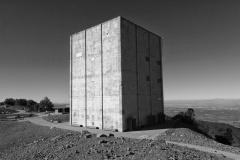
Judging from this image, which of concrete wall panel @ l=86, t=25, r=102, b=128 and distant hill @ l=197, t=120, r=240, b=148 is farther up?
concrete wall panel @ l=86, t=25, r=102, b=128

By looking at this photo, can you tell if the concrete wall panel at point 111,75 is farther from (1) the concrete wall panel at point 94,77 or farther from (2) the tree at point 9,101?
(2) the tree at point 9,101

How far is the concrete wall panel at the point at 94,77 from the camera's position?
24.6 metres

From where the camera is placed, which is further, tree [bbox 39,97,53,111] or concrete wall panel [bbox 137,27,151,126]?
tree [bbox 39,97,53,111]

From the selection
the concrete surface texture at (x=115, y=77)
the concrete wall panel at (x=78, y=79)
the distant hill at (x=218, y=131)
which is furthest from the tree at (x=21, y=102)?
the distant hill at (x=218, y=131)

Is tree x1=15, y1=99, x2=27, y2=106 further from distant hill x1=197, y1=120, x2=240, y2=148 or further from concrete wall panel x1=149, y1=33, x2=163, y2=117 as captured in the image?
concrete wall panel x1=149, y1=33, x2=163, y2=117

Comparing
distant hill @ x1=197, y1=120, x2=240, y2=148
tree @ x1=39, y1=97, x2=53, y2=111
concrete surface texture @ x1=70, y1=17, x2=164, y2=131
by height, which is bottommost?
distant hill @ x1=197, y1=120, x2=240, y2=148

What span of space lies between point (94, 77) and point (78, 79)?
13.1ft

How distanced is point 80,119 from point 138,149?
1662cm

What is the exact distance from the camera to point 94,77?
2538 cm

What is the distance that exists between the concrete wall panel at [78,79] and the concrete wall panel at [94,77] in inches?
49.0

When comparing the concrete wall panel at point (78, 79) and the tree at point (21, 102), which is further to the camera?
the tree at point (21, 102)

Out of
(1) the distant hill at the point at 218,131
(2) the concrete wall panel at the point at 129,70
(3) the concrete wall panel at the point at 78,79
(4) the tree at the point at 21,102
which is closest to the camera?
(2) the concrete wall panel at the point at 129,70

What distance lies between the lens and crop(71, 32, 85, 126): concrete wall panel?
89.1 ft

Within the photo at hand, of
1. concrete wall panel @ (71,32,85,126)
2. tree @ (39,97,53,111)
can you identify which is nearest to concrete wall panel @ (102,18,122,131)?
concrete wall panel @ (71,32,85,126)
